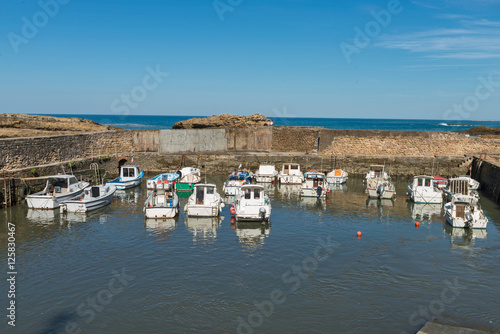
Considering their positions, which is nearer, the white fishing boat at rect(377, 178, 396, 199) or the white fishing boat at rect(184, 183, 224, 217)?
the white fishing boat at rect(184, 183, 224, 217)

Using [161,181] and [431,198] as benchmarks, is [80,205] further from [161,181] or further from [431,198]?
[431,198]

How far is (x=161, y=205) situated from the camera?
2412cm

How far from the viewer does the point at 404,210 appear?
27188 millimetres

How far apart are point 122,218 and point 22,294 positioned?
33.2ft

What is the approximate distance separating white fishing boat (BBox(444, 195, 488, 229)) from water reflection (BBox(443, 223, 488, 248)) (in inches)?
9.7

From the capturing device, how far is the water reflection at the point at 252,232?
20047mm

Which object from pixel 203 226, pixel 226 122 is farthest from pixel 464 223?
pixel 226 122

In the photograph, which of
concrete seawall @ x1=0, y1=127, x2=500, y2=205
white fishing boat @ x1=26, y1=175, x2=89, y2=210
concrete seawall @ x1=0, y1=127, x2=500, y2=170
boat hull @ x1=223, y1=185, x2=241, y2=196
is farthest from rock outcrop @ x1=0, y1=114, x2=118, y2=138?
boat hull @ x1=223, y1=185, x2=241, y2=196

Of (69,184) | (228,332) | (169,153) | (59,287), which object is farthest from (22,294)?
(169,153)

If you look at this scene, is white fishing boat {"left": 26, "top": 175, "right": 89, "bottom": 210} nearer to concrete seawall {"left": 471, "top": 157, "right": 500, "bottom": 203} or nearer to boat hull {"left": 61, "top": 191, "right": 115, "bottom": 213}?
boat hull {"left": 61, "top": 191, "right": 115, "bottom": 213}

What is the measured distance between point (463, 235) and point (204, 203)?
45.3ft

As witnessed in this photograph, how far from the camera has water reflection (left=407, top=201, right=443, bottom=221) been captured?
25391mm

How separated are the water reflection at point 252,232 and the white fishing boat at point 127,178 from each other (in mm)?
13612

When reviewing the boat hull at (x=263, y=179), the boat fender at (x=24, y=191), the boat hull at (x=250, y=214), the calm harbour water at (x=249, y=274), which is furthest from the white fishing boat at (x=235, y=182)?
the boat fender at (x=24, y=191)
